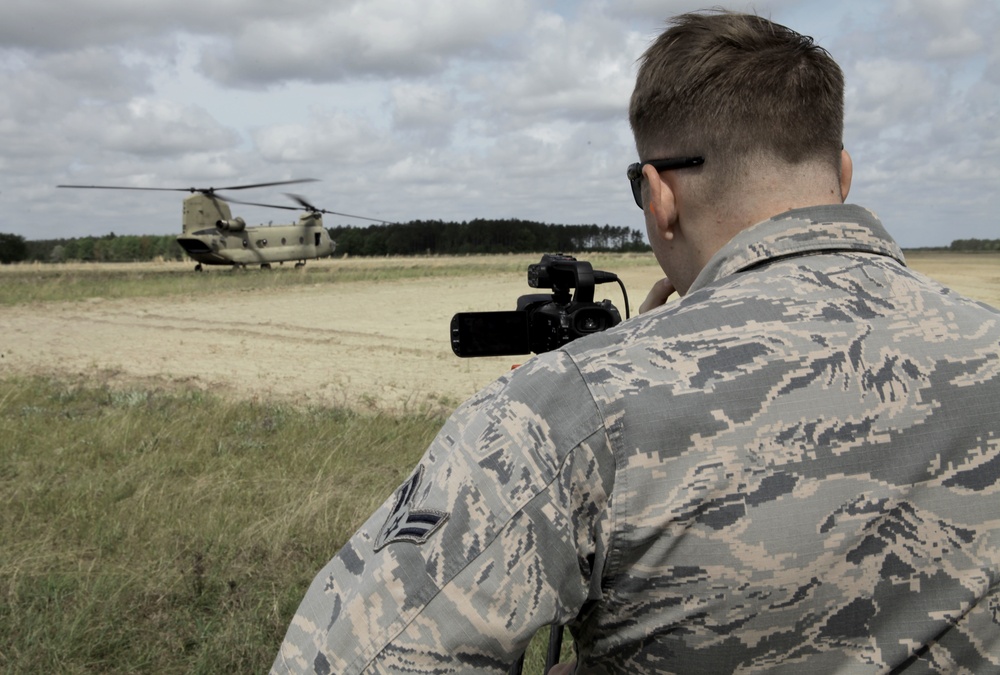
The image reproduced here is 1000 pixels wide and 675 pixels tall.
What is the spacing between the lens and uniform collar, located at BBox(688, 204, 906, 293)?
1359mm

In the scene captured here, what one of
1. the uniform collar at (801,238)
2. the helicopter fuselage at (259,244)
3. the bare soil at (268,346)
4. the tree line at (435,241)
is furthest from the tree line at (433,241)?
the uniform collar at (801,238)

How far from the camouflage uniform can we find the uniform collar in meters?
0.05

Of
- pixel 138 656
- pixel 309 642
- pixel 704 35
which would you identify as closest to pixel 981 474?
pixel 704 35

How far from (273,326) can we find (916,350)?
18823mm

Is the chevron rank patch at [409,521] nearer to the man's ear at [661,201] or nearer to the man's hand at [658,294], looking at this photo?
the man's ear at [661,201]

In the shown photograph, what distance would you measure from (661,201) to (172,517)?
14.4ft

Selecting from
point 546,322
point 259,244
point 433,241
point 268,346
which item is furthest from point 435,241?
point 546,322

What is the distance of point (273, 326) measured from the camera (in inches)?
758

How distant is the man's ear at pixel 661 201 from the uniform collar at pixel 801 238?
147 millimetres

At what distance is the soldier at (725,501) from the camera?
1.14 meters

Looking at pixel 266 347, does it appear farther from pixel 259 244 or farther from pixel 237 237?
pixel 259 244

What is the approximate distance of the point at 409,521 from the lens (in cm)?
117

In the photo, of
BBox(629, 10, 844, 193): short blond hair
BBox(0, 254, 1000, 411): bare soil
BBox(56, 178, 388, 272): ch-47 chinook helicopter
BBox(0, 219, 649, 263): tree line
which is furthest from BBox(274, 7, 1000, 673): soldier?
BBox(0, 219, 649, 263): tree line

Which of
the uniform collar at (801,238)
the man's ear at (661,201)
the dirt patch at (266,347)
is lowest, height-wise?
the dirt patch at (266,347)
